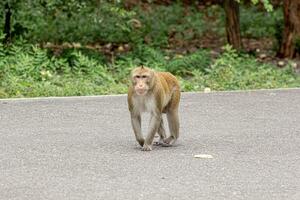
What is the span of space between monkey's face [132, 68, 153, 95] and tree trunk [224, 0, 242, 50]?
33.8ft

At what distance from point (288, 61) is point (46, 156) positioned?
10166 mm

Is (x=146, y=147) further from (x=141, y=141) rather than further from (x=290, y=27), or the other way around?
(x=290, y=27)

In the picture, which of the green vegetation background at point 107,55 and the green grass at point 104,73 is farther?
the green vegetation background at point 107,55

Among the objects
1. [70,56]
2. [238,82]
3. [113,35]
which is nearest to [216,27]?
[113,35]

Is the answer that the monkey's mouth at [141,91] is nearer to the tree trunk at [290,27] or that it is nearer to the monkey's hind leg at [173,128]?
the monkey's hind leg at [173,128]

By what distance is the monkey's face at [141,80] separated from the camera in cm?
955

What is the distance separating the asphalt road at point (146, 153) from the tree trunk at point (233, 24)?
5787 mm

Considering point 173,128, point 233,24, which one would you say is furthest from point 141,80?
point 233,24

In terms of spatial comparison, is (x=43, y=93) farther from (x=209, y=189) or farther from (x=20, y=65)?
(x=209, y=189)

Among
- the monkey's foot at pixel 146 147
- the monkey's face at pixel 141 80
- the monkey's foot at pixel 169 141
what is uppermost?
the monkey's face at pixel 141 80

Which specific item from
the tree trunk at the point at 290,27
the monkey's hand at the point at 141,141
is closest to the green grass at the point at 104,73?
the tree trunk at the point at 290,27

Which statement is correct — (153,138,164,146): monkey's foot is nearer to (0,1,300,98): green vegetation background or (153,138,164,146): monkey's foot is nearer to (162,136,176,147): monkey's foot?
(162,136,176,147): monkey's foot

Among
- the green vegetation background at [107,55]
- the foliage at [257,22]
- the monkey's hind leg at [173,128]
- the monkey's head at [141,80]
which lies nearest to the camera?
the monkey's head at [141,80]

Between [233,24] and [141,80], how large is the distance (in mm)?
10554
